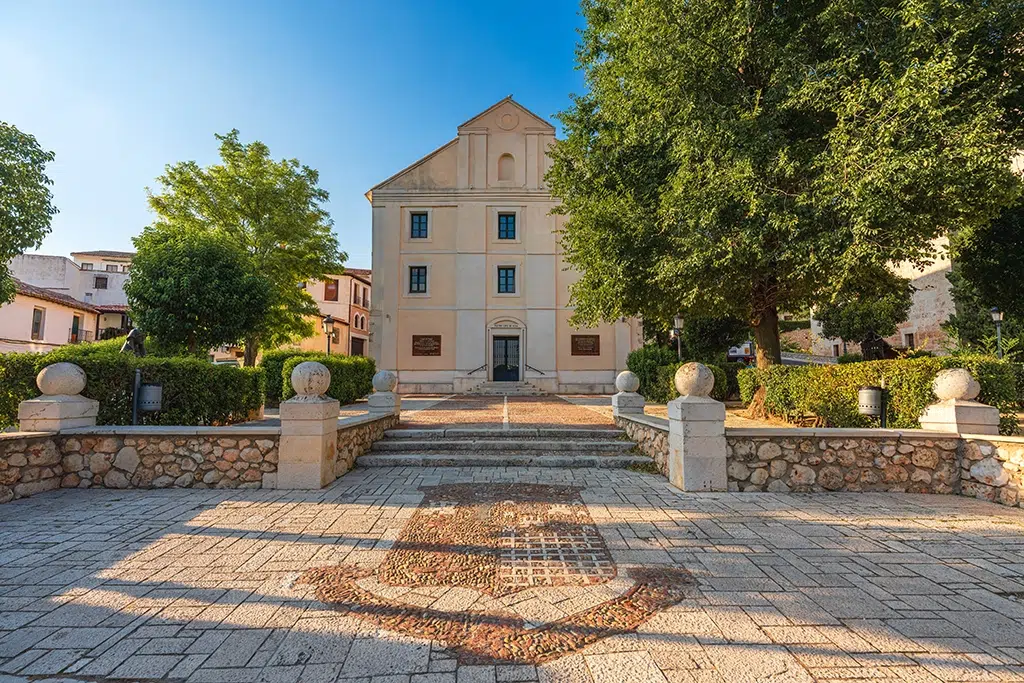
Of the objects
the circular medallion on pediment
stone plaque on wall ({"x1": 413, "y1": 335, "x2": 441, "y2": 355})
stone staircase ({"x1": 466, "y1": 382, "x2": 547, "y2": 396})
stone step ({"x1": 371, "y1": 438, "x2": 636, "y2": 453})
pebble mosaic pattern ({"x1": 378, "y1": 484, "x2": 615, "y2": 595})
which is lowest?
pebble mosaic pattern ({"x1": 378, "y1": 484, "x2": 615, "y2": 595})

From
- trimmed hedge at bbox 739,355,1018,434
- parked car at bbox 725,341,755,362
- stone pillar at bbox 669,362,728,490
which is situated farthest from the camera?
parked car at bbox 725,341,755,362

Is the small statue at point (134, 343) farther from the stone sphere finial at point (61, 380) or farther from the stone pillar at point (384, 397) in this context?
the stone pillar at point (384, 397)

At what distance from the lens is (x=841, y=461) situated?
18.9 ft

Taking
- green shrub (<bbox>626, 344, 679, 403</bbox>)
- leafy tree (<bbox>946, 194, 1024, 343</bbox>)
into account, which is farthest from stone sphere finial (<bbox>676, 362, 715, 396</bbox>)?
green shrub (<bbox>626, 344, 679, 403</bbox>)

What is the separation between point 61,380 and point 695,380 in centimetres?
779

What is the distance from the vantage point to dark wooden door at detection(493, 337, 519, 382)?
71.8 ft

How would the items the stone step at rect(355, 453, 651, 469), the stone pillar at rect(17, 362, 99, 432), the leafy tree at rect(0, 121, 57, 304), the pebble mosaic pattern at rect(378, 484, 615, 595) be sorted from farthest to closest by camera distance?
the leafy tree at rect(0, 121, 57, 304), the stone step at rect(355, 453, 651, 469), the stone pillar at rect(17, 362, 99, 432), the pebble mosaic pattern at rect(378, 484, 615, 595)

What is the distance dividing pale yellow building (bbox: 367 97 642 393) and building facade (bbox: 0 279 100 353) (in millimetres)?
18058

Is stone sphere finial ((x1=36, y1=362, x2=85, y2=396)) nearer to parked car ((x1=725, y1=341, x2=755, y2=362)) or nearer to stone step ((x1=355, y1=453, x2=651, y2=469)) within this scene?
stone step ((x1=355, y1=453, x2=651, y2=469))

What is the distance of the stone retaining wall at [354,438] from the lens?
6.35 metres

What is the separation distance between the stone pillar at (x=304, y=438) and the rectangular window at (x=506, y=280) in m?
16.6

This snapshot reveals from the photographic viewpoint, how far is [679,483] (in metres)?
5.73

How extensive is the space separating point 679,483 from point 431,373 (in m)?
16.9

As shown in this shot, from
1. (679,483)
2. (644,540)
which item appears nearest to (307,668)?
(644,540)
